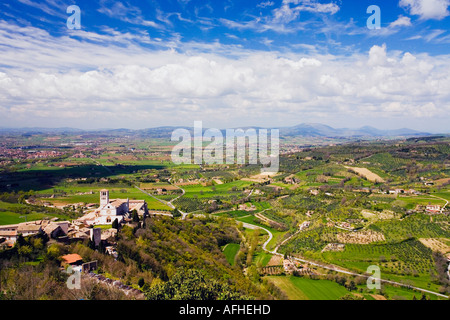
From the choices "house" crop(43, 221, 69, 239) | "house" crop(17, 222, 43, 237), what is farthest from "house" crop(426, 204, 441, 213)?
"house" crop(17, 222, 43, 237)

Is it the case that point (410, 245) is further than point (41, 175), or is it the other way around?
point (41, 175)

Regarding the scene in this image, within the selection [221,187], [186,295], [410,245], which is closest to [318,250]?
[410,245]

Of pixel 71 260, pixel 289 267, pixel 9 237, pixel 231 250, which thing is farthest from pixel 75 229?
pixel 289 267

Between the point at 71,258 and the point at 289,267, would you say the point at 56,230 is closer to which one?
the point at 71,258

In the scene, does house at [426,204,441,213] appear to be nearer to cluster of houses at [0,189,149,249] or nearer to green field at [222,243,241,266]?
green field at [222,243,241,266]
